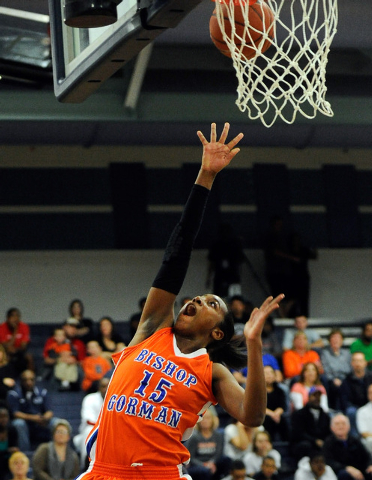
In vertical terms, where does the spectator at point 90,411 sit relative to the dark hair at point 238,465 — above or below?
above

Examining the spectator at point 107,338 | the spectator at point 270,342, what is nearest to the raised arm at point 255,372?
the spectator at point 107,338

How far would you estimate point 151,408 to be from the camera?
420 centimetres

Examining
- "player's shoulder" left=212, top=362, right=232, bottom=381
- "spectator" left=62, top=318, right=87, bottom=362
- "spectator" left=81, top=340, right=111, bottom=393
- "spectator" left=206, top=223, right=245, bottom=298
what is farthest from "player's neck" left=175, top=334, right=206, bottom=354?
"spectator" left=206, top=223, right=245, bottom=298

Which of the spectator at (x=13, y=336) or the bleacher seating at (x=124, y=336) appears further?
the spectator at (x=13, y=336)

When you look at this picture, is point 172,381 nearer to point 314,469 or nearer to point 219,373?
point 219,373

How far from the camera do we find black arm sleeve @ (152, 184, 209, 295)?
14.7 feet

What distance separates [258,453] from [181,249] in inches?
236

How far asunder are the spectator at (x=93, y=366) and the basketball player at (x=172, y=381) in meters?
7.01

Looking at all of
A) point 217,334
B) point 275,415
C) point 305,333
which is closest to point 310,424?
point 275,415

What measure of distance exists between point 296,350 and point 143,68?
4.39 m

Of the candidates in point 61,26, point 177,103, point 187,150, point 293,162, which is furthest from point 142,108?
point 61,26

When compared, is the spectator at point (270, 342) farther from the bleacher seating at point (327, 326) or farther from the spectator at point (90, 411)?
the spectator at point (90, 411)

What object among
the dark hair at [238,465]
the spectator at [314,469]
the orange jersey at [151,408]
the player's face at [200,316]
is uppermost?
the player's face at [200,316]

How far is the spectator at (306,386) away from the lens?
11.1 meters
